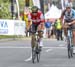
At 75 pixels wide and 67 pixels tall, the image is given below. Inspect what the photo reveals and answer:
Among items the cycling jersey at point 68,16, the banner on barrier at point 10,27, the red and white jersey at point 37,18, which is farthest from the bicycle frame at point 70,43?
the banner on barrier at point 10,27

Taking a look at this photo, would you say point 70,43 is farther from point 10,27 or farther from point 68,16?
point 10,27

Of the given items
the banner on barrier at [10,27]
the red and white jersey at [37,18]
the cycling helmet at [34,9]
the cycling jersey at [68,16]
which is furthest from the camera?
the banner on barrier at [10,27]

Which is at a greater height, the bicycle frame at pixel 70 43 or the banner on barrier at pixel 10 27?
the bicycle frame at pixel 70 43

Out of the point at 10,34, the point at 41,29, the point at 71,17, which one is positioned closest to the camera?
the point at 41,29

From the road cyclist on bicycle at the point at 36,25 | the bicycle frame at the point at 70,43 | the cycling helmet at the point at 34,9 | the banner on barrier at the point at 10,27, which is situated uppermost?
the cycling helmet at the point at 34,9

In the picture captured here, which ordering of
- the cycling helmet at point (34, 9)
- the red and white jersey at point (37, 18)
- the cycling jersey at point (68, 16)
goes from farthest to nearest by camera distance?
1. the cycling jersey at point (68, 16)
2. the red and white jersey at point (37, 18)
3. the cycling helmet at point (34, 9)

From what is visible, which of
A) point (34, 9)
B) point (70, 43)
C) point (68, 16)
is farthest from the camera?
point (70, 43)

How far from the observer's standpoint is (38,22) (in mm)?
13445

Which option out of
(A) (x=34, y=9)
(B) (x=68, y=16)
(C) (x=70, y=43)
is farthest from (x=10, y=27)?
(A) (x=34, y=9)

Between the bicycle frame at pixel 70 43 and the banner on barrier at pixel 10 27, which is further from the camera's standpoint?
the banner on barrier at pixel 10 27

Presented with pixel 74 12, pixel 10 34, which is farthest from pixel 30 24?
pixel 10 34

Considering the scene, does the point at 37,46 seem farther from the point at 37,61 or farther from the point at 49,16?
the point at 49,16

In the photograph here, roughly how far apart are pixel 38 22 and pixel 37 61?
48.2 inches

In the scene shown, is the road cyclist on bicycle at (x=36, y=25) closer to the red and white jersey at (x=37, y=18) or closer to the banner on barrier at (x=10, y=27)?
the red and white jersey at (x=37, y=18)
